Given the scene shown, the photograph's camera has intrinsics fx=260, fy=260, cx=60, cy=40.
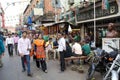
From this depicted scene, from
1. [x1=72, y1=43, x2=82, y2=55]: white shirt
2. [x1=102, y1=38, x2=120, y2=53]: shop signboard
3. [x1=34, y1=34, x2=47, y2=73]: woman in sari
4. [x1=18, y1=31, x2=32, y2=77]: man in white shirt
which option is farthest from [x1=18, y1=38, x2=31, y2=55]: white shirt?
[x1=102, y1=38, x2=120, y2=53]: shop signboard

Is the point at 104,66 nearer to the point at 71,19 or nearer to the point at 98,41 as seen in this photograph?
the point at 98,41

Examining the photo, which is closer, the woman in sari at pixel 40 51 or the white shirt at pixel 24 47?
the white shirt at pixel 24 47

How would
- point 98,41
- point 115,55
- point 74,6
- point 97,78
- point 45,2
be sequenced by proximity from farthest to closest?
point 45,2, point 74,6, point 98,41, point 97,78, point 115,55

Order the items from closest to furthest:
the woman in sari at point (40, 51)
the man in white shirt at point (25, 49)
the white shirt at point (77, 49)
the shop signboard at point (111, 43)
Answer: the shop signboard at point (111, 43) < the man in white shirt at point (25, 49) < the woman in sari at point (40, 51) < the white shirt at point (77, 49)

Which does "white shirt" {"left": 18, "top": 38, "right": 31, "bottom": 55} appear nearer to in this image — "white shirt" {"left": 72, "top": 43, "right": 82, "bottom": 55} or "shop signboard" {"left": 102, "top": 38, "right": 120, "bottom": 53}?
"white shirt" {"left": 72, "top": 43, "right": 82, "bottom": 55}

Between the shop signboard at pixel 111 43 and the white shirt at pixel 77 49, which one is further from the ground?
the shop signboard at pixel 111 43

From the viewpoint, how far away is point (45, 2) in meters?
38.1

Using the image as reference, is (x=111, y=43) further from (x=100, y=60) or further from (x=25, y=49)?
(x=25, y=49)

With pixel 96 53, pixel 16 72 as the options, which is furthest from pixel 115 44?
pixel 16 72

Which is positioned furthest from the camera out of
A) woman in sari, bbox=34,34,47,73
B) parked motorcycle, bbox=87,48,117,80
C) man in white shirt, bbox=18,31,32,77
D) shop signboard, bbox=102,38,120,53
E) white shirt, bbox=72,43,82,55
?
white shirt, bbox=72,43,82,55

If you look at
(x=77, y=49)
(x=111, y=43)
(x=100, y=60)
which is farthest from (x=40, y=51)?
(x=100, y=60)

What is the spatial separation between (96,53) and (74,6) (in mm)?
15947

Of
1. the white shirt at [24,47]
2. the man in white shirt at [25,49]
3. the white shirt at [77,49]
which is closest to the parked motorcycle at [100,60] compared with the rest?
the man in white shirt at [25,49]

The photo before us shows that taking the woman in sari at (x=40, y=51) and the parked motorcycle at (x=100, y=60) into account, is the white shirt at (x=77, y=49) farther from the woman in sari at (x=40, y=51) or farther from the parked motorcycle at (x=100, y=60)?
the parked motorcycle at (x=100, y=60)
